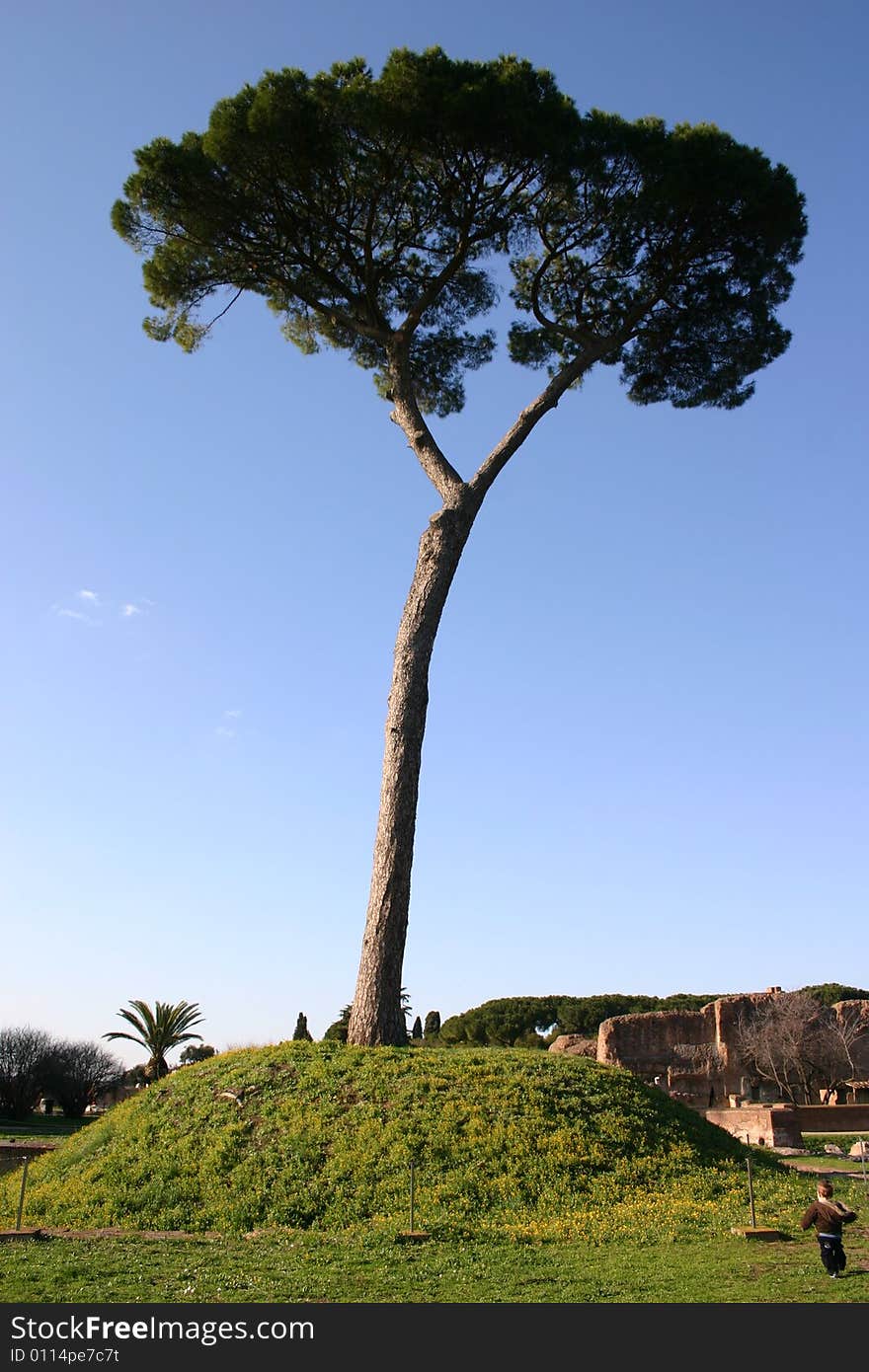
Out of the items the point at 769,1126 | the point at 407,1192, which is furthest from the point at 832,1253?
the point at 769,1126

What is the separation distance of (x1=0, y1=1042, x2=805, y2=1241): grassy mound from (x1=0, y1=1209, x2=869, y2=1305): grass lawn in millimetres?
765

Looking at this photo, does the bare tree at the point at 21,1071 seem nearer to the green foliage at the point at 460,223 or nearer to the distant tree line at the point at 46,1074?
the distant tree line at the point at 46,1074

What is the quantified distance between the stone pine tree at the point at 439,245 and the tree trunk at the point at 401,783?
0.10 feet

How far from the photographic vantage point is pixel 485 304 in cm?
2062

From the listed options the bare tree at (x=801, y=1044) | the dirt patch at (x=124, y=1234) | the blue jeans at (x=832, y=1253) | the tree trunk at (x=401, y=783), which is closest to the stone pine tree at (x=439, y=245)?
the tree trunk at (x=401, y=783)

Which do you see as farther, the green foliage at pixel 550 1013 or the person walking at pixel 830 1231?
the green foliage at pixel 550 1013

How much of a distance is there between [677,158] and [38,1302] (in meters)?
19.0

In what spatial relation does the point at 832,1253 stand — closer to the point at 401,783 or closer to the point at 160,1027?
the point at 401,783

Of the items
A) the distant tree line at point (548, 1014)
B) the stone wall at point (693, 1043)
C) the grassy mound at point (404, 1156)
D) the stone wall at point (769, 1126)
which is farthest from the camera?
the distant tree line at point (548, 1014)

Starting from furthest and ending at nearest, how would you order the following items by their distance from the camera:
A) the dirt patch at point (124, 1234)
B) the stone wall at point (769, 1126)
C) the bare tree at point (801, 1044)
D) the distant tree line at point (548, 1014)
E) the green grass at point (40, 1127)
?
the distant tree line at point (548, 1014), the bare tree at point (801, 1044), the green grass at point (40, 1127), the stone wall at point (769, 1126), the dirt patch at point (124, 1234)

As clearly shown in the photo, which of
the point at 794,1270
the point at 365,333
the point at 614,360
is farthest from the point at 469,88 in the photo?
the point at 794,1270

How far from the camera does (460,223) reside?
729 inches

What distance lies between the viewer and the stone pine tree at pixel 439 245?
53.9 feet

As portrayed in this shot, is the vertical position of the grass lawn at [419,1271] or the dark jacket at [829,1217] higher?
the dark jacket at [829,1217]
